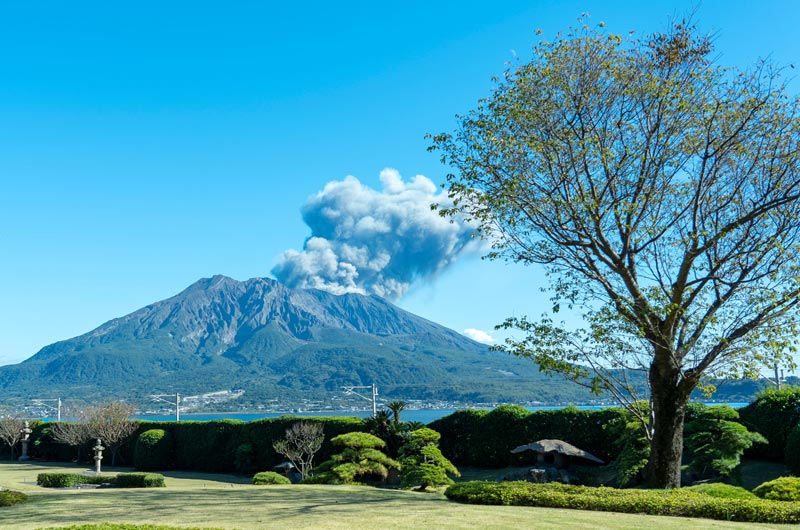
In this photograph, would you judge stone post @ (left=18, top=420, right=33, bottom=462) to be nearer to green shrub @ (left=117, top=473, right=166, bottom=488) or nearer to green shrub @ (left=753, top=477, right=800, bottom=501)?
green shrub @ (left=117, top=473, right=166, bottom=488)

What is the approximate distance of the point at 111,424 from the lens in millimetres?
38219

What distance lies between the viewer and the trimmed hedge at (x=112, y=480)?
23.6 meters

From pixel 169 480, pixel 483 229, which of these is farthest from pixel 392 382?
pixel 483 229

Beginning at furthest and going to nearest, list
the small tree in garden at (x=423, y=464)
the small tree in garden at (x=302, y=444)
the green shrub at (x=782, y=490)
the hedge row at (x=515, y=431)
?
the small tree in garden at (x=302, y=444) → the hedge row at (x=515, y=431) → the small tree in garden at (x=423, y=464) → the green shrub at (x=782, y=490)

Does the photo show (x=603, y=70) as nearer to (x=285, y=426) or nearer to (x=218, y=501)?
(x=218, y=501)

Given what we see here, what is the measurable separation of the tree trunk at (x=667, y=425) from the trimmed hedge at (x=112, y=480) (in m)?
16.7

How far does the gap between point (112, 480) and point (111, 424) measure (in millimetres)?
13489

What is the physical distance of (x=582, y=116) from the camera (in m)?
15.3

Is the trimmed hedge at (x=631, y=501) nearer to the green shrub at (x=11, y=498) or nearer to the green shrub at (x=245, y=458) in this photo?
the green shrub at (x=11, y=498)

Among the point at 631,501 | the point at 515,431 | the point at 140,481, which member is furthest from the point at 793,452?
the point at 140,481

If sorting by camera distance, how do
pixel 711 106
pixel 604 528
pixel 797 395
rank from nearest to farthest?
pixel 604 528
pixel 711 106
pixel 797 395

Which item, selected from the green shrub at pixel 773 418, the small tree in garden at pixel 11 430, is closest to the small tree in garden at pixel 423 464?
the green shrub at pixel 773 418

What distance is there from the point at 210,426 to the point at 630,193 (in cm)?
2816

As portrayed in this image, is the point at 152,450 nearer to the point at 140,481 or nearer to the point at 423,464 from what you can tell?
the point at 140,481
